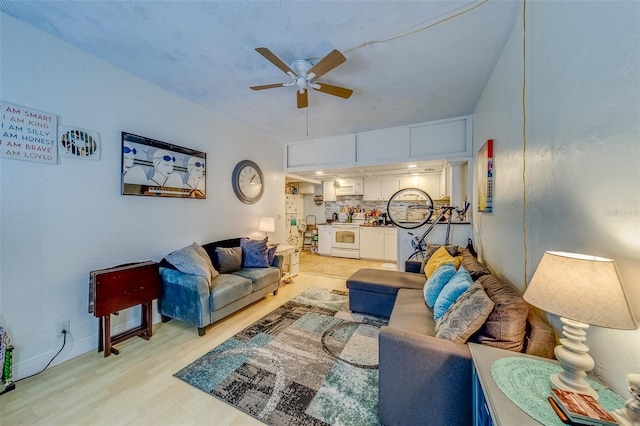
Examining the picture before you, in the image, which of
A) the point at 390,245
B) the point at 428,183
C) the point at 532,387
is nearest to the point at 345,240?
the point at 390,245

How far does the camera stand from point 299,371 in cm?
187

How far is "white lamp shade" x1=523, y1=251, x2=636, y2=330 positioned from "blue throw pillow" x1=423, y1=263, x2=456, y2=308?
1.20 m

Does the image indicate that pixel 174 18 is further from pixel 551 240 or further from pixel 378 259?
pixel 378 259

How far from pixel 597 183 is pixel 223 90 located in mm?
3163

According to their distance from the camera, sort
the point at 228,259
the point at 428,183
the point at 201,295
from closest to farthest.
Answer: the point at 201,295
the point at 228,259
the point at 428,183

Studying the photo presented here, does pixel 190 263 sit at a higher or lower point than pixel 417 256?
higher

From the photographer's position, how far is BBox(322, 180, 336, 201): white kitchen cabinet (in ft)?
21.7

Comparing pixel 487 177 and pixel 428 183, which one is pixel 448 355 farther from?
pixel 428 183

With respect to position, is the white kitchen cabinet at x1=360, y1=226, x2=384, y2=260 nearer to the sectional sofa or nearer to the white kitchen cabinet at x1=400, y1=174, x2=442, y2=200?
the white kitchen cabinet at x1=400, y1=174, x2=442, y2=200

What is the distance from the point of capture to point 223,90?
2.72 metres

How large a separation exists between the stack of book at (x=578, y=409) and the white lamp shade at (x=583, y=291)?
28cm

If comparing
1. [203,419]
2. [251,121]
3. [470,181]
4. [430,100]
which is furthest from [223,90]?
[470,181]

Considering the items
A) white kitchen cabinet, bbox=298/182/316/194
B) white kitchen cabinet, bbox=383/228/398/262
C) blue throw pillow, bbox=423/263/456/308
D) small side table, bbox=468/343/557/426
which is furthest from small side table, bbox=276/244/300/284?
small side table, bbox=468/343/557/426

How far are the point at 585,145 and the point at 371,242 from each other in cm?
510
